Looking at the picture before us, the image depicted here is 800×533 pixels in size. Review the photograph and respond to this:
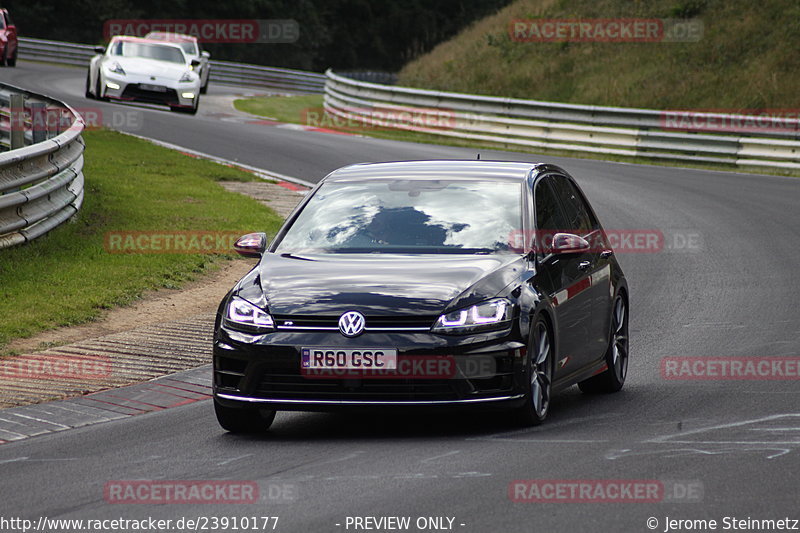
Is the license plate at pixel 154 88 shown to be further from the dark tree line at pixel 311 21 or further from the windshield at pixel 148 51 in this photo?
the dark tree line at pixel 311 21

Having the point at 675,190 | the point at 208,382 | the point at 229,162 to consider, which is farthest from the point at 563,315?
the point at 229,162

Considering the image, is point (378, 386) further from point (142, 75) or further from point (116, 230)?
point (142, 75)

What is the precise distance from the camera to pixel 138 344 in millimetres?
11094

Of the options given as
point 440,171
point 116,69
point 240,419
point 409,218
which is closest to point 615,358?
point 440,171

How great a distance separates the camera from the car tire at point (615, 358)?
9531 millimetres

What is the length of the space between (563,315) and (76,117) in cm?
1070

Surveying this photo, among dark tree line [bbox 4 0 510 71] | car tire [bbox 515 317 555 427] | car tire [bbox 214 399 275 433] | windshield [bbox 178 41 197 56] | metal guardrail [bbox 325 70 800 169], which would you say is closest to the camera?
car tire [bbox 515 317 555 427]

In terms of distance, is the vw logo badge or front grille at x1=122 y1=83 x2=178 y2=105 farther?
front grille at x1=122 y1=83 x2=178 y2=105

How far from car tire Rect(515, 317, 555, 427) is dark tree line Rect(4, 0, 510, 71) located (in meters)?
43.8

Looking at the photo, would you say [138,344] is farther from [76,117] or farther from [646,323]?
[76,117]

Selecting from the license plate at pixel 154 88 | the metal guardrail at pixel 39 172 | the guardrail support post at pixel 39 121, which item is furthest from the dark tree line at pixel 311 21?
the guardrail support post at pixel 39 121

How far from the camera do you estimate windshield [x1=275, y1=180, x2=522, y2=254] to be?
28.0 feet

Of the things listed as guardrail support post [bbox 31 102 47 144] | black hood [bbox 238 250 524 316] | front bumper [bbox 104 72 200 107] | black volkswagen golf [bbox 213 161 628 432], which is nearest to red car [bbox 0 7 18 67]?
front bumper [bbox 104 72 200 107]

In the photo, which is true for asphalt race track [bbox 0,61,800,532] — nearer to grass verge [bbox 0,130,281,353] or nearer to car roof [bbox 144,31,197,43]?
grass verge [bbox 0,130,281,353]
